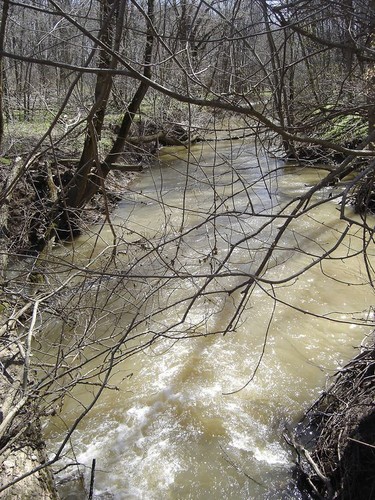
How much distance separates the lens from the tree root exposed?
2.64 m

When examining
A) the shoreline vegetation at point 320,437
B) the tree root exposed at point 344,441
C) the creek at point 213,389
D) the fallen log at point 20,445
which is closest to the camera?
the fallen log at point 20,445

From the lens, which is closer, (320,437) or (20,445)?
(20,445)

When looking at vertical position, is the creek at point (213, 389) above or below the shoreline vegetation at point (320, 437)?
below

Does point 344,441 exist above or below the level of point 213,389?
above

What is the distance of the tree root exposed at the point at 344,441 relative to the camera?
264cm

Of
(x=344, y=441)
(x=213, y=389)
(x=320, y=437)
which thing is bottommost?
(x=213, y=389)

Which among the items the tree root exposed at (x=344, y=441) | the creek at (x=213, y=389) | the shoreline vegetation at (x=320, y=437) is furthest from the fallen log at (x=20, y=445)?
the tree root exposed at (x=344, y=441)

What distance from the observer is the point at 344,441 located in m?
2.86

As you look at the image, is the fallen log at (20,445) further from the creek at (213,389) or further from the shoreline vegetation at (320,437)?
the creek at (213,389)

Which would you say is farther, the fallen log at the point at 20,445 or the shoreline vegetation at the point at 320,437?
the shoreline vegetation at the point at 320,437

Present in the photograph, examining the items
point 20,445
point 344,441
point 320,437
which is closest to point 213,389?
point 320,437

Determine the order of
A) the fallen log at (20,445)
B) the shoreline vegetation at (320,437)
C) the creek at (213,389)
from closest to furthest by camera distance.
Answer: the fallen log at (20,445), the shoreline vegetation at (320,437), the creek at (213,389)

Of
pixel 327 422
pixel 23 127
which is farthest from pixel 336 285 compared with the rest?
pixel 23 127

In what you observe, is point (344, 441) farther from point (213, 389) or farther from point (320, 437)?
point (213, 389)
